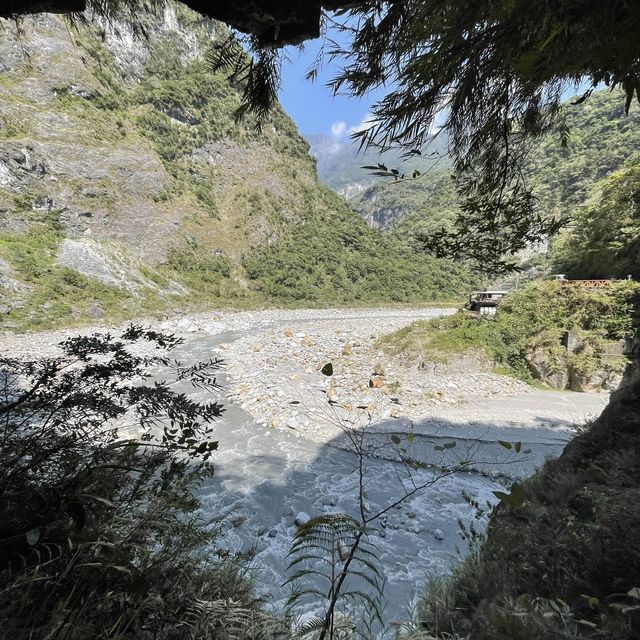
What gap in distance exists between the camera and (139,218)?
28.8m

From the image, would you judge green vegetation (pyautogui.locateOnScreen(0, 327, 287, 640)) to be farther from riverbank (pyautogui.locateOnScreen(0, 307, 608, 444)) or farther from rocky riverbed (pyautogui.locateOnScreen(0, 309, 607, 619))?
riverbank (pyautogui.locateOnScreen(0, 307, 608, 444))

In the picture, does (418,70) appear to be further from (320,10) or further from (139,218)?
(139,218)

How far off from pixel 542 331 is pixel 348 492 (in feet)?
30.7

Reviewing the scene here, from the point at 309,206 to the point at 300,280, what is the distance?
57.7ft

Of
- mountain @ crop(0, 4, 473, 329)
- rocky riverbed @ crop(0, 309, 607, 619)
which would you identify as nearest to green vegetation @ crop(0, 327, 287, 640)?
rocky riverbed @ crop(0, 309, 607, 619)

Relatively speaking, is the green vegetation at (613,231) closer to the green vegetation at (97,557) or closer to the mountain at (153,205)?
the green vegetation at (97,557)

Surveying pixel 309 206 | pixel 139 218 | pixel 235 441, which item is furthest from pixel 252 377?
pixel 309 206

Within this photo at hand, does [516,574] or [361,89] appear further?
[516,574]

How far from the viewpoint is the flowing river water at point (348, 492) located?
4.04 meters

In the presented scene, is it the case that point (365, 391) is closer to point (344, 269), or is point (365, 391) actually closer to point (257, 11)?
point (257, 11)

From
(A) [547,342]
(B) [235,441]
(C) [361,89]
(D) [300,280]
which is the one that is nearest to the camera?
(C) [361,89]

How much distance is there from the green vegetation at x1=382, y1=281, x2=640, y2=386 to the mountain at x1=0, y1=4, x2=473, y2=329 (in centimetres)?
1108

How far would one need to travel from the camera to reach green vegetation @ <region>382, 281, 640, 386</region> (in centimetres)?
1007

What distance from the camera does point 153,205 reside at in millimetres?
30594
